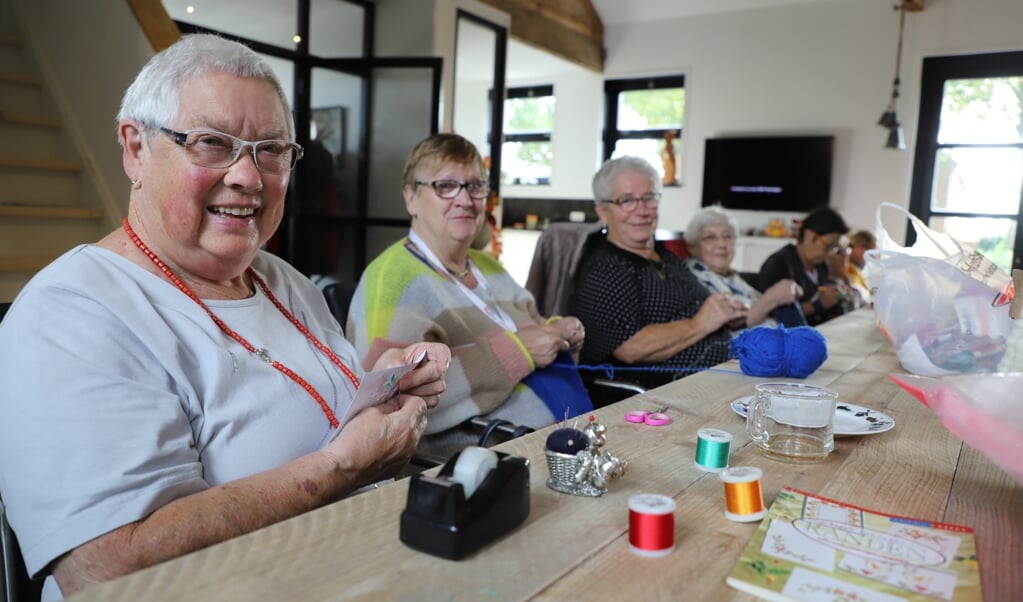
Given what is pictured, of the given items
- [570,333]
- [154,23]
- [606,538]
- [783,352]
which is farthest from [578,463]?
[154,23]

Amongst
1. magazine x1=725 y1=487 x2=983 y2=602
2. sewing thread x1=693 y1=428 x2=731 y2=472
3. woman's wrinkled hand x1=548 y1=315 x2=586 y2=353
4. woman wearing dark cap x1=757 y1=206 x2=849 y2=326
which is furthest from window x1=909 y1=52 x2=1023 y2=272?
magazine x1=725 y1=487 x2=983 y2=602

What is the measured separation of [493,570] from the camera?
71 cm

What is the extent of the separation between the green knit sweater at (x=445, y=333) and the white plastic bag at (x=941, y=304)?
897mm

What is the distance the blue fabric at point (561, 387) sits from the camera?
196 cm

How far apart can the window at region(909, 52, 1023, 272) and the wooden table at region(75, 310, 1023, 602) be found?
6.58 meters

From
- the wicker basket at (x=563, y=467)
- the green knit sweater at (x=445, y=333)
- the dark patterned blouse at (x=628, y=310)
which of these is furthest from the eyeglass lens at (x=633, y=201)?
the wicker basket at (x=563, y=467)

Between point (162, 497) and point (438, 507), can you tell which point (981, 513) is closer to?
point (438, 507)

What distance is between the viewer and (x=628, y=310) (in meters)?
2.43

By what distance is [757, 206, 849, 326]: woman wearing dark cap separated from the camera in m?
3.82

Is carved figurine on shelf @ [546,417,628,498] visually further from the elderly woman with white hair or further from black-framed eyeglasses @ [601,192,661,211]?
the elderly woman with white hair

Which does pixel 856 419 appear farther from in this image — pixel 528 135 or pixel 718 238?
pixel 528 135

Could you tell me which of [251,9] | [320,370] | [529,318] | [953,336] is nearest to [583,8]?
[251,9]

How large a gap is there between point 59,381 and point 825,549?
34.6 inches

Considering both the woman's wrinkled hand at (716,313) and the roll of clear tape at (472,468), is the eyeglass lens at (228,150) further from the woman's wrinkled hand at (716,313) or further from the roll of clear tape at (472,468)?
the woman's wrinkled hand at (716,313)
